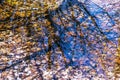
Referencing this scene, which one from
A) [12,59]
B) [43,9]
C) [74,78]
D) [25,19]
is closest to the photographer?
[74,78]

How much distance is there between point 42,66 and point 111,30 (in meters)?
3.10

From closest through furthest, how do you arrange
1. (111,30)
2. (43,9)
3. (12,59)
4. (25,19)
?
1. (12,59)
2. (111,30)
3. (25,19)
4. (43,9)

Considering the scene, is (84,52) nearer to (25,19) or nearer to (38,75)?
(38,75)

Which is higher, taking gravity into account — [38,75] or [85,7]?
[85,7]

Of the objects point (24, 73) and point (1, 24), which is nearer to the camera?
point (24, 73)

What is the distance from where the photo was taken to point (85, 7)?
432 inches

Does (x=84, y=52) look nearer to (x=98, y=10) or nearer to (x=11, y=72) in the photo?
(x=11, y=72)

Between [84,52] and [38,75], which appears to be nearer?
[38,75]

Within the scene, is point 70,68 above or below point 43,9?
below

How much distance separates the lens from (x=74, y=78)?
7.07m

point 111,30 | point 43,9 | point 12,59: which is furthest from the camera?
point 43,9

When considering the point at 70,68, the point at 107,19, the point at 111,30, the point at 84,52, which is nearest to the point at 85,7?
the point at 107,19

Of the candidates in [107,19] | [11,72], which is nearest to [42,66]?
[11,72]

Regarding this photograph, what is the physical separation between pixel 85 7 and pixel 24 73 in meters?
4.85
